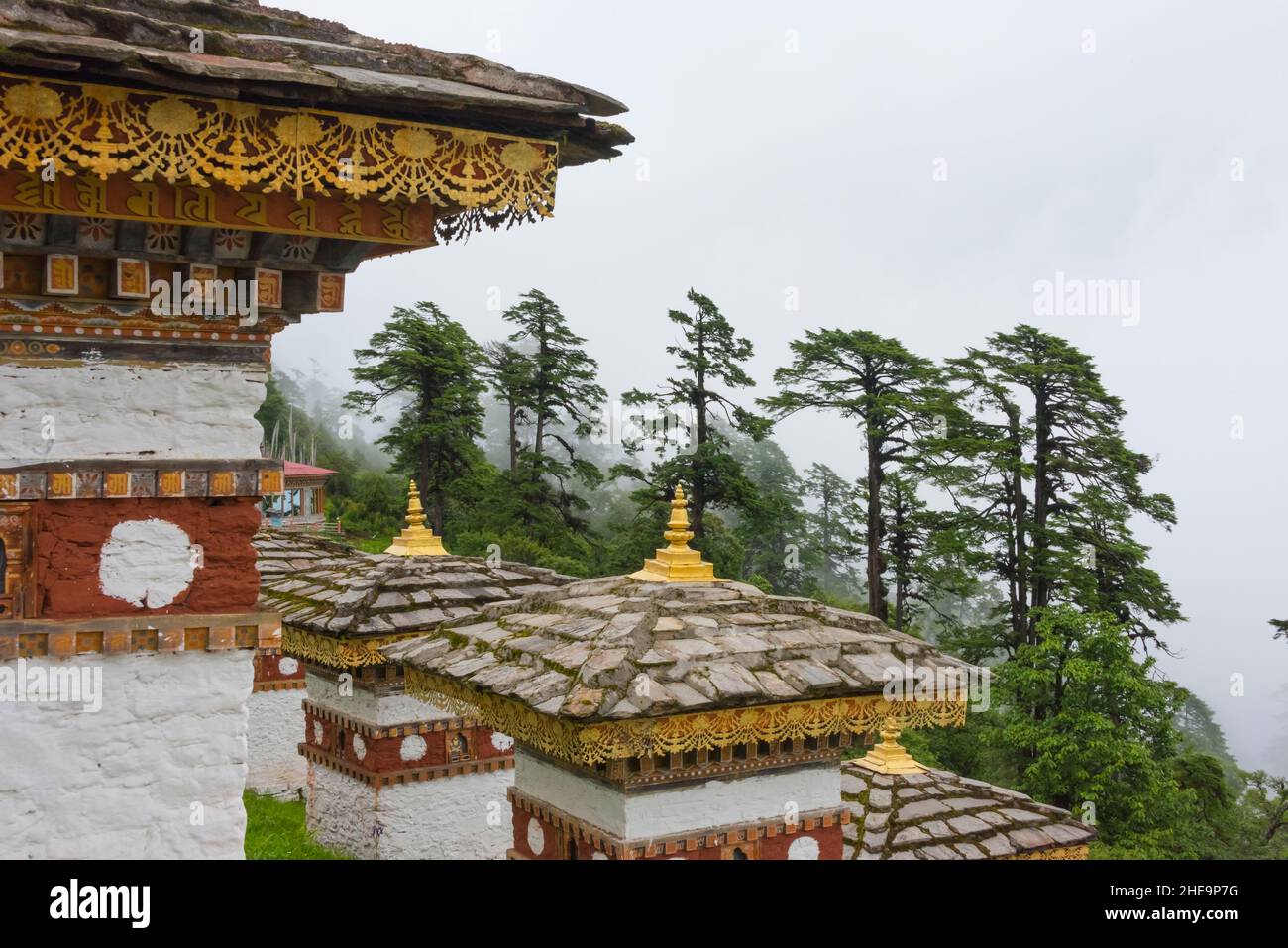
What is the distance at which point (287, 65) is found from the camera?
13.5 feet

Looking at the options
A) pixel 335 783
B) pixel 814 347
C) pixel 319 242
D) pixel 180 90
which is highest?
pixel 814 347

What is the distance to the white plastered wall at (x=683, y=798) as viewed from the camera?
19.6 ft

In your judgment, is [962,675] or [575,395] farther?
[575,395]

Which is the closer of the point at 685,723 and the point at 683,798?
the point at 685,723

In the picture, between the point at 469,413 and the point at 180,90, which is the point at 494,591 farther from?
the point at 469,413

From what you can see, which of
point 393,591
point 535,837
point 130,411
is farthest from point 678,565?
point 393,591

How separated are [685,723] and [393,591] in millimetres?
5009

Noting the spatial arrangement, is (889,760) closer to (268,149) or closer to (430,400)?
(268,149)

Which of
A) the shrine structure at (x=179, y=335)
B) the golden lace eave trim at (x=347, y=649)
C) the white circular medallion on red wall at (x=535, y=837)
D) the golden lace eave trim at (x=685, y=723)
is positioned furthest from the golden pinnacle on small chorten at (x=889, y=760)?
the shrine structure at (x=179, y=335)

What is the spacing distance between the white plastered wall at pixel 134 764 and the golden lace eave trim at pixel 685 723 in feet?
5.20

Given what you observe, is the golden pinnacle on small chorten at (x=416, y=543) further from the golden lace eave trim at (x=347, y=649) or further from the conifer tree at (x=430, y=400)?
the conifer tree at (x=430, y=400)
